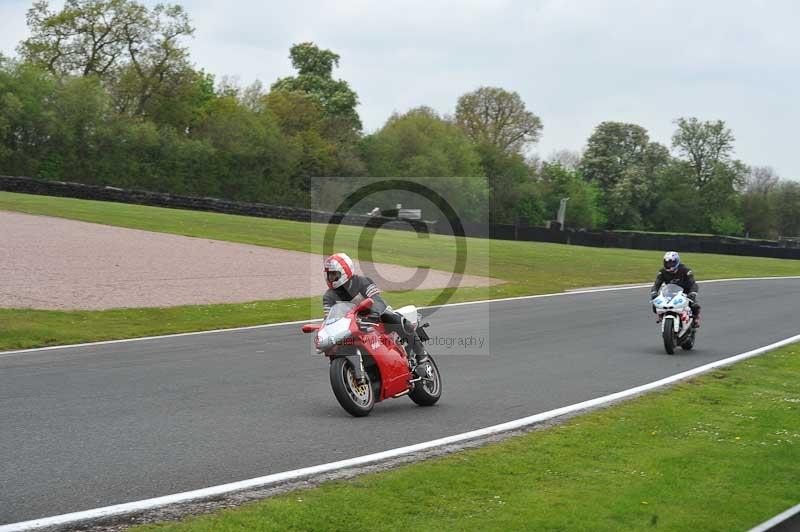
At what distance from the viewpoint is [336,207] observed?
69250mm

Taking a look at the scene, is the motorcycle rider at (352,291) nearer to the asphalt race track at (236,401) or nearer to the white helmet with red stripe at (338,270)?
the white helmet with red stripe at (338,270)

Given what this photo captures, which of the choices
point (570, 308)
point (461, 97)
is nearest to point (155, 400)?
point (570, 308)

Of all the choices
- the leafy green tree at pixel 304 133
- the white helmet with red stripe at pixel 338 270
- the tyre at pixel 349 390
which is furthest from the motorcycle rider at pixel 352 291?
the leafy green tree at pixel 304 133

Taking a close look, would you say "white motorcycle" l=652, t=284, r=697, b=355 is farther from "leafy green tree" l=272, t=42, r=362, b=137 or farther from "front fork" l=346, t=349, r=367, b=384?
"leafy green tree" l=272, t=42, r=362, b=137

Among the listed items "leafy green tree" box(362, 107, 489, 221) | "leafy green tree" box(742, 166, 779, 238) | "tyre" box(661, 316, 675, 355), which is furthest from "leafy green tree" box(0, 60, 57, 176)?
"leafy green tree" box(742, 166, 779, 238)

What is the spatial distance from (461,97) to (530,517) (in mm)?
115574

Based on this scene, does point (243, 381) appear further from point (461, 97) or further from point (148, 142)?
point (461, 97)

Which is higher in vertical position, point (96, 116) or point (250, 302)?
point (96, 116)

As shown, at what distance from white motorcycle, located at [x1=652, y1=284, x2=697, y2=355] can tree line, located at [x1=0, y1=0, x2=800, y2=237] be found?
5491 cm

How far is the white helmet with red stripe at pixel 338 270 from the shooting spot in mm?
9711

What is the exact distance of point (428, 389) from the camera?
34.9ft

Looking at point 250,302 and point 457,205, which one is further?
point 457,205

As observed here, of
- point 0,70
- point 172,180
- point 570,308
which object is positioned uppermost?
point 0,70

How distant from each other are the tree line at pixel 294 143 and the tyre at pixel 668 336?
55.3 m
